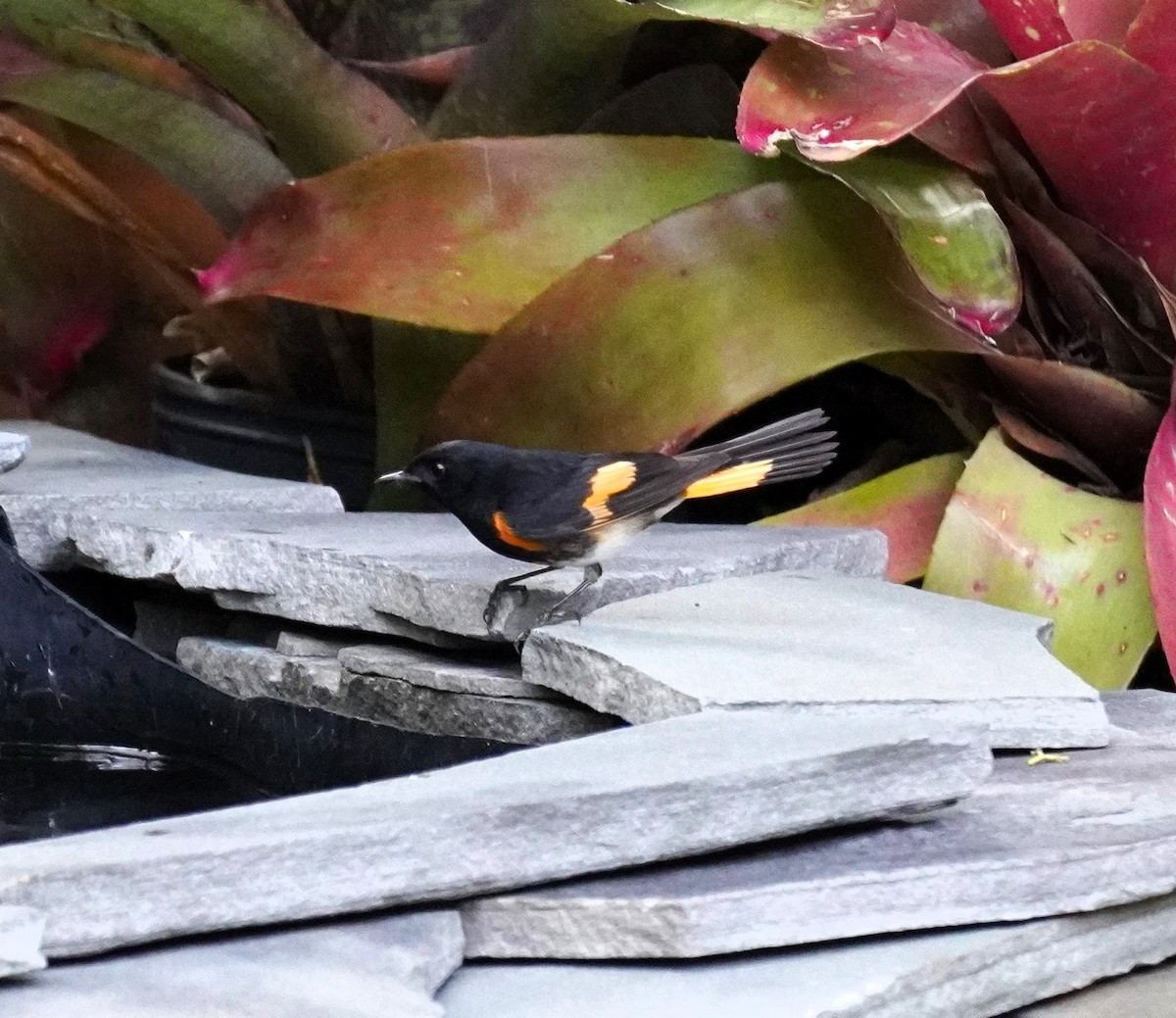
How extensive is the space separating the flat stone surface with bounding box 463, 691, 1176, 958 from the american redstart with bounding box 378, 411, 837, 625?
518 millimetres

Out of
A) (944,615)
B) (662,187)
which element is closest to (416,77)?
(662,187)

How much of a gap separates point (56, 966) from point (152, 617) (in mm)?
1167

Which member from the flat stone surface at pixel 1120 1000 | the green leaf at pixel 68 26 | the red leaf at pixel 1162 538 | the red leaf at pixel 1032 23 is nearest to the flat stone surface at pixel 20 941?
the flat stone surface at pixel 1120 1000

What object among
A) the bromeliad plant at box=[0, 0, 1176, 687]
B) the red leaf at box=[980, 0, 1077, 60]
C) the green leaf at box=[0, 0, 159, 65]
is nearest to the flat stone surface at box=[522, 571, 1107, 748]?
the bromeliad plant at box=[0, 0, 1176, 687]

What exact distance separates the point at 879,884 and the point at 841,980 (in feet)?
0.35

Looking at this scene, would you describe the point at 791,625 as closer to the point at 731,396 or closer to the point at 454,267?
the point at 731,396

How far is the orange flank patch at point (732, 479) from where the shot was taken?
1.96m

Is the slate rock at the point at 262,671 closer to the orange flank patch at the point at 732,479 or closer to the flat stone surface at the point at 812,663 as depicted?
the flat stone surface at the point at 812,663

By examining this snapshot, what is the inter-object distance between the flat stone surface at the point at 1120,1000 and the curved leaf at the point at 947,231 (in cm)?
88

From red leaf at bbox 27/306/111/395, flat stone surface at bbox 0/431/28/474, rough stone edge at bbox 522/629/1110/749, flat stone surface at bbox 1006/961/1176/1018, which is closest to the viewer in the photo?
flat stone surface at bbox 1006/961/1176/1018

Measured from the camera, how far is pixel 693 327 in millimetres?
2205

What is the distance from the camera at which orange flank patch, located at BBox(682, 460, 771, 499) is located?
6.42ft

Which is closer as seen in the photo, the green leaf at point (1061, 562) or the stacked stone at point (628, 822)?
the stacked stone at point (628, 822)

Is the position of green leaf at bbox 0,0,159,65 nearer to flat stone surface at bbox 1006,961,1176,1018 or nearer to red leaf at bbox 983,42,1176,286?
red leaf at bbox 983,42,1176,286
